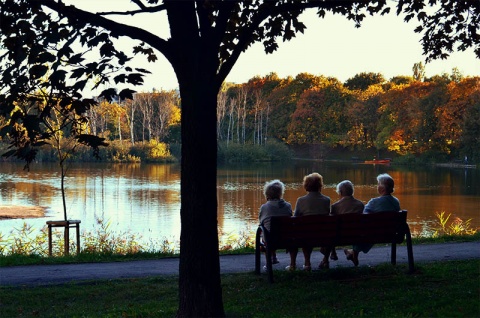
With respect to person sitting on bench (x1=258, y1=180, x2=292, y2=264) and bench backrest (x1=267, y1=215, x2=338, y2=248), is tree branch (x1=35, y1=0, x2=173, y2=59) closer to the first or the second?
bench backrest (x1=267, y1=215, x2=338, y2=248)

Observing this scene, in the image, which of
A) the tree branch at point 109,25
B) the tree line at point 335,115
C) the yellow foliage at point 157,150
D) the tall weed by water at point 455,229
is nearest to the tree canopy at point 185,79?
the tree branch at point 109,25

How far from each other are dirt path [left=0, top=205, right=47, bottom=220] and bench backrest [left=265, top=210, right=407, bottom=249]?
18.9 meters

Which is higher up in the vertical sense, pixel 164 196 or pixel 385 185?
pixel 385 185

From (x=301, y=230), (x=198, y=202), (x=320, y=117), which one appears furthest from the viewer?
(x=320, y=117)

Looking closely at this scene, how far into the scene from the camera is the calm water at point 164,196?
22.7 meters

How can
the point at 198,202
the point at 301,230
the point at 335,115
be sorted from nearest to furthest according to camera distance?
the point at 198,202, the point at 301,230, the point at 335,115

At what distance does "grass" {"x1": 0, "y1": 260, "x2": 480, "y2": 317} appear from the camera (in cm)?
601

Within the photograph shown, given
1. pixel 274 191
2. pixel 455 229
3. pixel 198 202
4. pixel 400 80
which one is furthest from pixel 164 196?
pixel 400 80

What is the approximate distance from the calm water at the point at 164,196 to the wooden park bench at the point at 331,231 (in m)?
10.9

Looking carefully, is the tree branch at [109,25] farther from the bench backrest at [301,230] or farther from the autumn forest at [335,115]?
the autumn forest at [335,115]

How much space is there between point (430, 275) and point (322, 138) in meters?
74.8

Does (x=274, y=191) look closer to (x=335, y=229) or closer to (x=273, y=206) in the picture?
(x=273, y=206)

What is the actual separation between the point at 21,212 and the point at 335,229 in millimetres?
20577

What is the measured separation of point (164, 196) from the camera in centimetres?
3294
